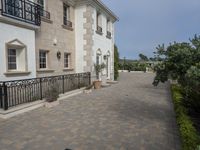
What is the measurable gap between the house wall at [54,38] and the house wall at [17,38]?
806 mm

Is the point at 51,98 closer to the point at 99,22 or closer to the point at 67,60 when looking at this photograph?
the point at 67,60

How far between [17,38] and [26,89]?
93.6 inches

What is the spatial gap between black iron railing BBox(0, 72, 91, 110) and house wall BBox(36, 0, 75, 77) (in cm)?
113

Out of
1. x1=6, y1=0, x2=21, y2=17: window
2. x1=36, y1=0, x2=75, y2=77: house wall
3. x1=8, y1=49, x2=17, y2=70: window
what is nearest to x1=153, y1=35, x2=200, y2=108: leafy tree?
x1=6, y1=0, x2=21, y2=17: window

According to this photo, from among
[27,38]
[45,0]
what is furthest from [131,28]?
[27,38]

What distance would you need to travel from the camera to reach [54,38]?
38.3 ft

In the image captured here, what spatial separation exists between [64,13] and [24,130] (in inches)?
381

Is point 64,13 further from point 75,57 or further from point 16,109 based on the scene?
point 16,109

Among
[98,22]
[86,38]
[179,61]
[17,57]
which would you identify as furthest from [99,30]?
[179,61]

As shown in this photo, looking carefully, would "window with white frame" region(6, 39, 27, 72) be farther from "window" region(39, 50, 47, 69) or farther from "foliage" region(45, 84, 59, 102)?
"foliage" region(45, 84, 59, 102)

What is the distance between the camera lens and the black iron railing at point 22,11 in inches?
318

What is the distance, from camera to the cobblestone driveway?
452cm

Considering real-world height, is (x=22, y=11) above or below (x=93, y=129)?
above

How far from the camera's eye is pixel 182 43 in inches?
183
